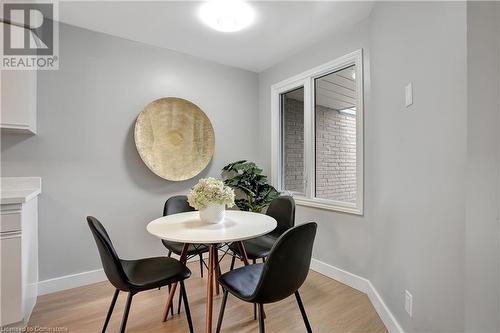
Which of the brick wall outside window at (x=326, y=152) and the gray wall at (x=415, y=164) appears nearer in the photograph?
the gray wall at (x=415, y=164)

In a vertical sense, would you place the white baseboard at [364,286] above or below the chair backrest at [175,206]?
below

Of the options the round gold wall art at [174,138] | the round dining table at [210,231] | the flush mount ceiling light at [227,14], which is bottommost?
the round dining table at [210,231]

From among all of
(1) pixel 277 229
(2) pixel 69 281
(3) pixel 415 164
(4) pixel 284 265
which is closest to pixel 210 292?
(4) pixel 284 265

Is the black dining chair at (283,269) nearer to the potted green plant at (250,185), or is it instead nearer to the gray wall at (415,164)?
the gray wall at (415,164)

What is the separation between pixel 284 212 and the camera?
2275 mm

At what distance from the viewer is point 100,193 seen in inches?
97.3

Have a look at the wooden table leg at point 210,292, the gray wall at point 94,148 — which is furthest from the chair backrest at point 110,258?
the gray wall at point 94,148

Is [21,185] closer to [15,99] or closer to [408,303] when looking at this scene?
[15,99]

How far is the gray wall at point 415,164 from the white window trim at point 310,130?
75mm

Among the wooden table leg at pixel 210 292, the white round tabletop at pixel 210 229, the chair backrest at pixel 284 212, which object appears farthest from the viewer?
the chair backrest at pixel 284 212

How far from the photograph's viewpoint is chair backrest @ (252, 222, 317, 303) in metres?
1.22

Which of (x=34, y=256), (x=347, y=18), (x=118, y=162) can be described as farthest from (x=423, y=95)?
(x=34, y=256)

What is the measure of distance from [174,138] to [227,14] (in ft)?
4.57

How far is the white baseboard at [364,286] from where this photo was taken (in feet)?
5.54
